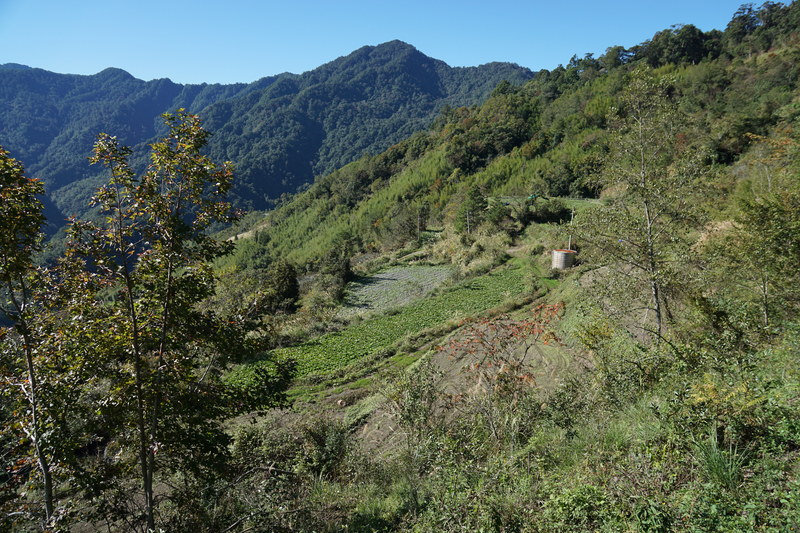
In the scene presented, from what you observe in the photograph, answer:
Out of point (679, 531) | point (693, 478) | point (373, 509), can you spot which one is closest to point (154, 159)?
point (373, 509)

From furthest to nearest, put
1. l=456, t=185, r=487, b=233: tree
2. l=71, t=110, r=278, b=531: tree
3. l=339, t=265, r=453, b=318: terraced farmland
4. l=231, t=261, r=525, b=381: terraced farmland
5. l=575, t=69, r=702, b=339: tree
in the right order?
l=456, t=185, r=487, b=233: tree → l=339, t=265, r=453, b=318: terraced farmland → l=231, t=261, r=525, b=381: terraced farmland → l=575, t=69, r=702, b=339: tree → l=71, t=110, r=278, b=531: tree

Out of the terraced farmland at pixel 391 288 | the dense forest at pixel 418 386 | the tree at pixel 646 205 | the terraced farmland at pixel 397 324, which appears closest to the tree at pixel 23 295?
the dense forest at pixel 418 386

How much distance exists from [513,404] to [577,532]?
10.5 ft

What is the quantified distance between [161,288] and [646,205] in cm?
827

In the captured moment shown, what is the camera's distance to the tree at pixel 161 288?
12.0ft

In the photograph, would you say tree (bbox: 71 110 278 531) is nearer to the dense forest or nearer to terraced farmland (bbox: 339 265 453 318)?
the dense forest

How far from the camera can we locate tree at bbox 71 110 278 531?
12.0ft

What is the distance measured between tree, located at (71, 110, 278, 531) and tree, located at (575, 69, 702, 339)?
6801mm

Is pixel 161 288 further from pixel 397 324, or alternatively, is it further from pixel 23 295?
pixel 397 324

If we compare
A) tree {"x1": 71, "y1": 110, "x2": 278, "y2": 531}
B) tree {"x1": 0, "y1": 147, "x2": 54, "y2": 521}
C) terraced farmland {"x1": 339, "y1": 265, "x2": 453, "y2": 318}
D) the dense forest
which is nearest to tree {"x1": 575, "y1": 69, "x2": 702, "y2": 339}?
the dense forest

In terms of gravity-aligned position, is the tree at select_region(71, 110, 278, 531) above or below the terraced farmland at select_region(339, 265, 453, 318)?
above

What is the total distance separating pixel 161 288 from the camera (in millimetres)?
4020

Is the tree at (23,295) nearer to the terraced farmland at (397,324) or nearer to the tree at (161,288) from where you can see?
the tree at (161,288)

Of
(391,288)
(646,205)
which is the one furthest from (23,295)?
(391,288)
